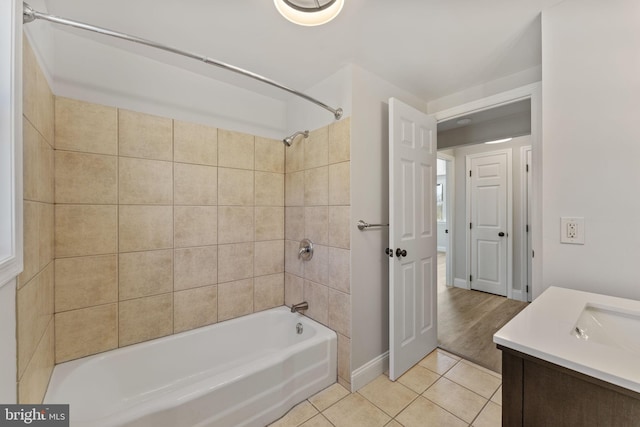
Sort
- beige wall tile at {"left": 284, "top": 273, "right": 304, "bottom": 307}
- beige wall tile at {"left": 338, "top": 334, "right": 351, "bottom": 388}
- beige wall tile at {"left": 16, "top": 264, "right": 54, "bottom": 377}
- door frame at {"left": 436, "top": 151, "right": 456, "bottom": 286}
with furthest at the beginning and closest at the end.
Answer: door frame at {"left": 436, "top": 151, "right": 456, "bottom": 286} → beige wall tile at {"left": 284, "top": 273, "right": 304, "bottom": 307} → beige wall tile at {"left": 338, "top": 334, "right": 351, "bottom": 388} → beige wall tile at {"left": 16, "top": 264, "right": 54, "bottom": 377}

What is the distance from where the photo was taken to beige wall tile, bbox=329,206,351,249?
175 cm

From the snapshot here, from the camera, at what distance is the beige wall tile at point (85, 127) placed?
143 cm

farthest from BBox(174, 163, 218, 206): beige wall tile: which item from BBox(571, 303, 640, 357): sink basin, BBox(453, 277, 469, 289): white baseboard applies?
BBox(453, 277, 469, 289): white baseboard

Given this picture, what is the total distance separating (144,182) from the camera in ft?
5.50

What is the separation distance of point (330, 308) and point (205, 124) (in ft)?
5.47

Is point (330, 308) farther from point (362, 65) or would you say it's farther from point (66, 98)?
point (66, 98)

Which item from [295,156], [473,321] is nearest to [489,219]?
[473,321]

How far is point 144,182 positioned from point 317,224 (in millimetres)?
1213

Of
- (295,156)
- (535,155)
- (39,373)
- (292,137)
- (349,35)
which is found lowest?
(39,373)

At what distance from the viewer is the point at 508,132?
2723mm

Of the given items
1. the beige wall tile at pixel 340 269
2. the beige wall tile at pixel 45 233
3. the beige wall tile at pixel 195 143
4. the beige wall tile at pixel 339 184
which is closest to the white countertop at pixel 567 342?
the beige wall tile at pixel 340 269

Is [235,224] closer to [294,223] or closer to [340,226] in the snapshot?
[294,223]

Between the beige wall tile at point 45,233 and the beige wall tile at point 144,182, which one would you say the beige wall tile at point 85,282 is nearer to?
the beige wall tile at point 45,233

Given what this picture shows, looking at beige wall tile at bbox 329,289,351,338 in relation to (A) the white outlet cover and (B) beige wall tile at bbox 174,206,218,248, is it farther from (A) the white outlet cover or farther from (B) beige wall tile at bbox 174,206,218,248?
(A) the white outlet cover
